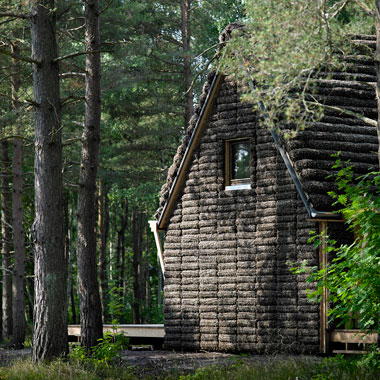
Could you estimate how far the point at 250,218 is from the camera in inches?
655

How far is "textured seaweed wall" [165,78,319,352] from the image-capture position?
618 inches

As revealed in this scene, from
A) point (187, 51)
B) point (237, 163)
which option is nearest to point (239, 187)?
point (237, 163)

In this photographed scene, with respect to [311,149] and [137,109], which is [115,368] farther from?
[137,109]

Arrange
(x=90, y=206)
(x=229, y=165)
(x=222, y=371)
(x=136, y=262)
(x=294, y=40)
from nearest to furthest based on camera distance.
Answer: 1. (x=294, y=40)
2. (x=222, y=371)
3. (x=90, y=206)
4. (x=229, y=165)
5. (x=136, y=262)

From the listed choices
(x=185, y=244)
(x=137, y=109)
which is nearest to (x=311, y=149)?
(x=185, y=244)

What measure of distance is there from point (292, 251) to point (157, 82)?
15.9m

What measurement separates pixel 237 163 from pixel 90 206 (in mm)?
3911

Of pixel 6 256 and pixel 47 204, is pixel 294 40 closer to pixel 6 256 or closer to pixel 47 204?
pixel 47 204

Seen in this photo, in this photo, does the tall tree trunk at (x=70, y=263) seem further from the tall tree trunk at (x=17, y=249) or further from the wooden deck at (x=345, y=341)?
the wooden deck at (x=345, y=341)

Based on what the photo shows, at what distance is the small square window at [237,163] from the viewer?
17078mm

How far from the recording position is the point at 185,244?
17.9 m

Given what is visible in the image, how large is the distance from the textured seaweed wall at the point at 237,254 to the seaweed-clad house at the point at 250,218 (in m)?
0.02

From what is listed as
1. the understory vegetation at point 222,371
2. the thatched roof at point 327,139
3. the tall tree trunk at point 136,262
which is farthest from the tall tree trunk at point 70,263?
the understory vegetation at point 222,371

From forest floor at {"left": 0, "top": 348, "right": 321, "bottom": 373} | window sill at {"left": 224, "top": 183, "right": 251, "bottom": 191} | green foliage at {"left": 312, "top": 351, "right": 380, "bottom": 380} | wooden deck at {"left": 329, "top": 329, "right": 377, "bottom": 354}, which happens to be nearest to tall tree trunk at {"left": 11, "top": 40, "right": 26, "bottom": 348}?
forest floor at {"left": 0, "top": 348, "right": 321, "bottom": 373}
